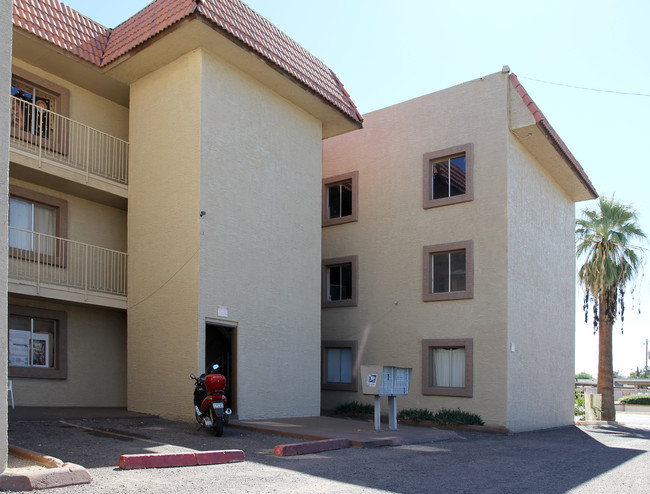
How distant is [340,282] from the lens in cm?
2191

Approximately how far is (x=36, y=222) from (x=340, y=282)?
32.5 feet

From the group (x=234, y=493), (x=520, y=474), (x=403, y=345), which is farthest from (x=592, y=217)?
(x=234, y=493)

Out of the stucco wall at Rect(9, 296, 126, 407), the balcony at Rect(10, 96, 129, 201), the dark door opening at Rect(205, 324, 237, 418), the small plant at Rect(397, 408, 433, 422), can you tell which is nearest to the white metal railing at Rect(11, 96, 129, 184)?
the balcony at Rect(10, 96, 129, 201)

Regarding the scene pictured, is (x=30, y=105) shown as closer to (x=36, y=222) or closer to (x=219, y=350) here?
(x=36, y=222)

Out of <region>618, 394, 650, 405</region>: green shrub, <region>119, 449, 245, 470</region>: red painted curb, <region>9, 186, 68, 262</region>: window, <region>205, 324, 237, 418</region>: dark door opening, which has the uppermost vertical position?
<region>9, 186, 68, 262</region>: window

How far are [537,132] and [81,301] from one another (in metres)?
12.9

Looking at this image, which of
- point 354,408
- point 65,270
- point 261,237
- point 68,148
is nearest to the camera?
point 65,270

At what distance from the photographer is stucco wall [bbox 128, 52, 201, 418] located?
564 inches

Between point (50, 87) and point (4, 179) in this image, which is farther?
point (50, 87)

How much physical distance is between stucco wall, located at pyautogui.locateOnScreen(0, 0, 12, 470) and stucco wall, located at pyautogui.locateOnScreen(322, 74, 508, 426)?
1364 centimetres

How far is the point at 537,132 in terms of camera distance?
18.7m

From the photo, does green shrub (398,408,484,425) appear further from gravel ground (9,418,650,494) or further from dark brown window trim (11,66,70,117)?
dark brown window trim (11,66,70,117)

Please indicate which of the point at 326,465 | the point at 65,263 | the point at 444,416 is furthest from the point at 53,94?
the point at 444,416

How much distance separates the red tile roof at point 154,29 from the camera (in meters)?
14.2
